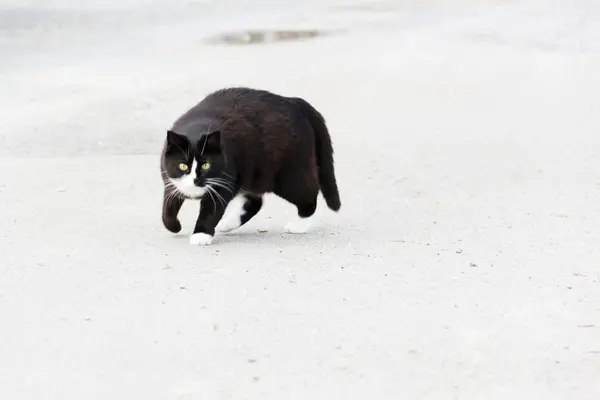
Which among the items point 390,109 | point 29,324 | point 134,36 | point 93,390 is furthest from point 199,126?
point 134,36

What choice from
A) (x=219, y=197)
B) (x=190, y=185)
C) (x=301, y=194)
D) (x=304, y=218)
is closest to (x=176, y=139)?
(x=190, y=185)

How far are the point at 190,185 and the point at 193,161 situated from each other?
0.41 ft

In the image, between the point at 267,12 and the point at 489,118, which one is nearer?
the point at 489,118

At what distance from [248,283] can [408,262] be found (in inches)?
35.6

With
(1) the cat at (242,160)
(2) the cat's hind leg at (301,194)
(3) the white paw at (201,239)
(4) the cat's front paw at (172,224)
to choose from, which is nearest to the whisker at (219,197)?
(1) the cat at (242,160)

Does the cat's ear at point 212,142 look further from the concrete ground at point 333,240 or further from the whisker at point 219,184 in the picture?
the concrete ground at point 333,240

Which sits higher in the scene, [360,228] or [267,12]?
[360,228]

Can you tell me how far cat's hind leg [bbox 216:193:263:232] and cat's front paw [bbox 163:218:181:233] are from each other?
440mm

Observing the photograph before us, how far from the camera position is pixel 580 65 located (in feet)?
38.9

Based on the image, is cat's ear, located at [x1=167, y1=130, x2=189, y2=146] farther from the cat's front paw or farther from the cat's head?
the cat's front paw

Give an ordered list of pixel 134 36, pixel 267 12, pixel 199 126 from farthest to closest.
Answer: pixel 267 12, pixel 134 36, pixel 199 126

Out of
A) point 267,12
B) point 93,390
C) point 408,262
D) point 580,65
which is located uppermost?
point 93,390

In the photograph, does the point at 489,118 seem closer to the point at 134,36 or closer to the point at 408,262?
the point at 408,262

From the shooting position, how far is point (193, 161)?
5.32 m
